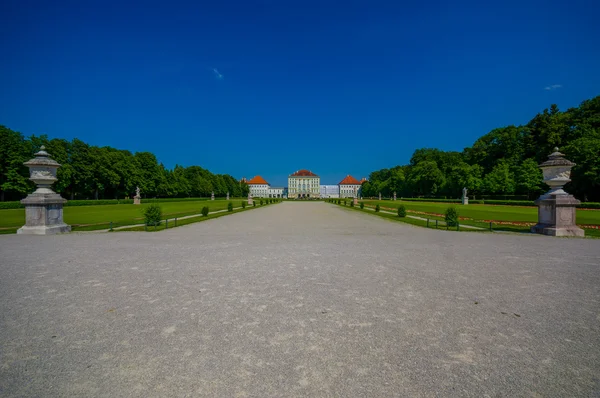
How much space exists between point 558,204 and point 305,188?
13173 centimetres

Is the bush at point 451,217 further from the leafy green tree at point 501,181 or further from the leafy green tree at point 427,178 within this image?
the leafy green tree at point 427,178

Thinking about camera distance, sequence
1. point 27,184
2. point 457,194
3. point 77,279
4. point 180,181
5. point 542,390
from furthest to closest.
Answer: point 180,181 < point 457,194 < point 27,184 < point 77,279 < point 542,390

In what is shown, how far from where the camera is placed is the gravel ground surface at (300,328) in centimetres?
248

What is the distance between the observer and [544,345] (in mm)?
3072

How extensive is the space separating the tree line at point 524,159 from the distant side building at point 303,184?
68.6m

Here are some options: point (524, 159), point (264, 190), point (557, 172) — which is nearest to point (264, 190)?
point (264, 190)

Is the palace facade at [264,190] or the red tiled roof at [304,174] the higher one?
the red tiled roof at [304,174]

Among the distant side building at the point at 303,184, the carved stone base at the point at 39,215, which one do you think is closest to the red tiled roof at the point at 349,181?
the distant side building at the point at 303,184

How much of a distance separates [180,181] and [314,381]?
249 feet

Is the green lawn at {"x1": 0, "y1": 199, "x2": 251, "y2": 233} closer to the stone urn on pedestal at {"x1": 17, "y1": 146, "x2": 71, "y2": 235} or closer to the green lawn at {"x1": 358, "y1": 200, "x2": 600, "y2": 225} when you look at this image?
the stone urn on pedestal at {"x1": 17, "y1": 146, "x2": 71, "y2": 235}

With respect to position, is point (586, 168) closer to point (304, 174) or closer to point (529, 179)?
point (529, 179)

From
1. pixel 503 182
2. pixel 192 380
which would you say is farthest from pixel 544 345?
pixel 503 182

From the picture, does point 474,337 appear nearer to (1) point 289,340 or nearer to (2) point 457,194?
(1) point 289,340

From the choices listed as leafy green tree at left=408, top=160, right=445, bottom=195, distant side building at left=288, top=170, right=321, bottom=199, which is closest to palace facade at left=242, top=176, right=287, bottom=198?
distant side building at left=288, top=170, right=321, bottom=199
